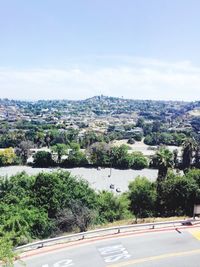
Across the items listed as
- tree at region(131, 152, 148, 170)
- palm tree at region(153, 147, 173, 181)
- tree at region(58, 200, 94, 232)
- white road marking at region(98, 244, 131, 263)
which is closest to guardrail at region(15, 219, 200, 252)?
white road marking at region(98, 244, 131, 263)

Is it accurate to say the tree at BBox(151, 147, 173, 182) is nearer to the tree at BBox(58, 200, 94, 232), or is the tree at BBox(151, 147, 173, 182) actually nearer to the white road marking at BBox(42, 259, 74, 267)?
the tree at BBox(58, 200, 94, 232)

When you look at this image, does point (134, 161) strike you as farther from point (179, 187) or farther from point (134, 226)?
point (134, 226)

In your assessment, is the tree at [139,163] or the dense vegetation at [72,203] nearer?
the dense vegetation at [72,203]

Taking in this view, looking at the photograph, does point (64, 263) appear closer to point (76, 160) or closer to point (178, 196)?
point (178, 196)

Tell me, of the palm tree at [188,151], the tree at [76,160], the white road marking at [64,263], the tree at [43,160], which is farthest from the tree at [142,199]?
the tree at [43,160]

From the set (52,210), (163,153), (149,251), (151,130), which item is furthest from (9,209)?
(151,130)

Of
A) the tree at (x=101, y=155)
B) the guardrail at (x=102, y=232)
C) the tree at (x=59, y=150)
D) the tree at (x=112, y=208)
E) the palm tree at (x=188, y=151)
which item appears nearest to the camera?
the guardrail at (x=102, y=232)

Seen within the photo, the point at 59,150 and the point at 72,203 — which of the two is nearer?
the point at 72,203

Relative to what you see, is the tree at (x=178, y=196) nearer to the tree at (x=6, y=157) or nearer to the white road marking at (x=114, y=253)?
the white road marking at (x=114, y=253)

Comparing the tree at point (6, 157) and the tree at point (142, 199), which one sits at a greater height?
the tree at point (142, 199)

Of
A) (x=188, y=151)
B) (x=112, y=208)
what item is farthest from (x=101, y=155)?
(x=112, y=208)
